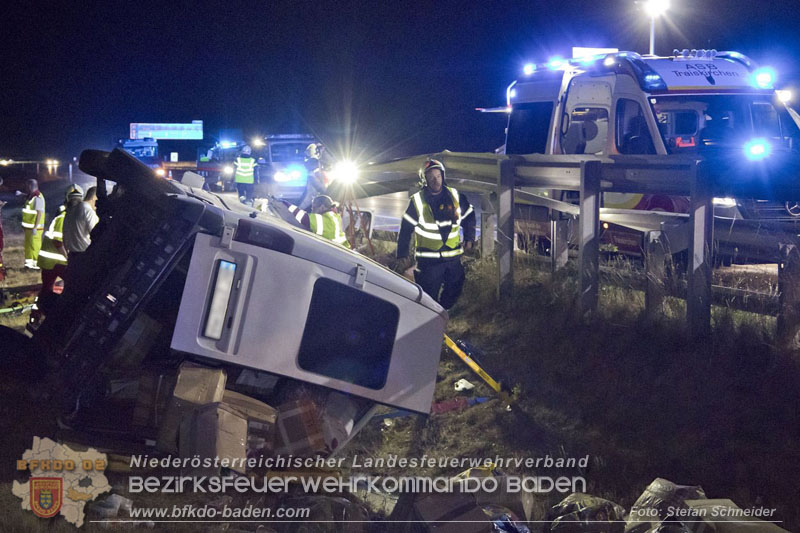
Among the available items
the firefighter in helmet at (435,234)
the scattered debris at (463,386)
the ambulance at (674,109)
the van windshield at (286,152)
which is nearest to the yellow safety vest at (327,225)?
the firefighter in helmet at (435,234)

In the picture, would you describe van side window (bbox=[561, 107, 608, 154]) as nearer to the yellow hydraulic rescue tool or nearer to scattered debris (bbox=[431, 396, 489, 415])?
the yellow hydraulic rescue tool

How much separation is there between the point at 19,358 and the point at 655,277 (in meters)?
4.74

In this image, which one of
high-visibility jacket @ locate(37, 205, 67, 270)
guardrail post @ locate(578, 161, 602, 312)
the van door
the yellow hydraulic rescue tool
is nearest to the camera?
the yellow hydraulic rescue tool

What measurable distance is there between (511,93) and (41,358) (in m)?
9.74

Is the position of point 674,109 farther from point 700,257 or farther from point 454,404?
point 454,404

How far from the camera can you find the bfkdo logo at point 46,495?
477 centimetres

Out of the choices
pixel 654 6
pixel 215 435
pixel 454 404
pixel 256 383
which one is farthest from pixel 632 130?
pixel 215 435

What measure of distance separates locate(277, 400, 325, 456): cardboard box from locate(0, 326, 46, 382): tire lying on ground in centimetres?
174

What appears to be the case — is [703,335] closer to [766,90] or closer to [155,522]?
[155,522]

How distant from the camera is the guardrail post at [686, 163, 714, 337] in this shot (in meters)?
6.66

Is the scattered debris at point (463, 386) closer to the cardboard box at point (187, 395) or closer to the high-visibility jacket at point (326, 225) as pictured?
the high-visibility jacket at point (326, 225)

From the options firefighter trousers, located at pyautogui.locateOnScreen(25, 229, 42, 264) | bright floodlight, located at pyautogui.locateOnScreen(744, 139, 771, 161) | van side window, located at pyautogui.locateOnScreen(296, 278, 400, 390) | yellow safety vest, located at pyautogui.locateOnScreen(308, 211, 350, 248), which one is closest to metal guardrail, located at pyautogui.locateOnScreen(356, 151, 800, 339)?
yellow safety vest, located at pyautogui.locateOnScreen(308, 211, 350, 248)

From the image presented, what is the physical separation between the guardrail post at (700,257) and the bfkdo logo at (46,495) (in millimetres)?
4461

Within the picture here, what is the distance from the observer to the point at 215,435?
4.78m
